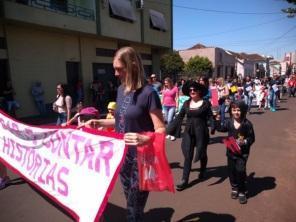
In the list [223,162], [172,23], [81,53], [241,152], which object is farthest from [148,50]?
[241,152]

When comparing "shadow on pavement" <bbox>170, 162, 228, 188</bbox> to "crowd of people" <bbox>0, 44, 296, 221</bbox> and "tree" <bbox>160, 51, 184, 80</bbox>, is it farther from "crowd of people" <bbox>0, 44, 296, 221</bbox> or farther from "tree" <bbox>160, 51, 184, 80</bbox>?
"tree" <bbox>160, 51, 184, 80</bbox>

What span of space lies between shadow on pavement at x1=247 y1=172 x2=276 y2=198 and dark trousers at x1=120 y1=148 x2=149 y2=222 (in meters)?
2.40

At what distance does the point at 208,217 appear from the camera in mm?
4027

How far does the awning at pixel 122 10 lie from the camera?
66.9 ft

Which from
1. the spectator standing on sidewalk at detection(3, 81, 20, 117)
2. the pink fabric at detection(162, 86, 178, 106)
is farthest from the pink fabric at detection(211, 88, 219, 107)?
the spectator standing on sidewalk at detection(3, 81, 20, 117)

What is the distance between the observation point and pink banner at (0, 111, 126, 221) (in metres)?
2.74

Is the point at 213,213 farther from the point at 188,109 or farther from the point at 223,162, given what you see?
the point at 223,162

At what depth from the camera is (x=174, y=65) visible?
40250 millimetres

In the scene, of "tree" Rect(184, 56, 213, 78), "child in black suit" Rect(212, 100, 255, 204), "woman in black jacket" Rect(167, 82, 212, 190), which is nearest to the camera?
"child in black suit" Rect(212, 100, 255, 204)

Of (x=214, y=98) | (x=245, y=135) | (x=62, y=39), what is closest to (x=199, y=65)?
(x=62, y=39)

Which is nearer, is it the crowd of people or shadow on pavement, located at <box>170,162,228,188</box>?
the crowd of people

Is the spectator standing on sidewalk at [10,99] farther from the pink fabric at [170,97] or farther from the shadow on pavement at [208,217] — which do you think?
the shadow on pavement at [208,217]

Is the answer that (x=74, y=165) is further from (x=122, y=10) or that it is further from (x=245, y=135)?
(x=122, y=10)

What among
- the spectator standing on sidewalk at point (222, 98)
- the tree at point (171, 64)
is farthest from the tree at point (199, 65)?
the spectator standing on sidewalk at point (222, 98)
